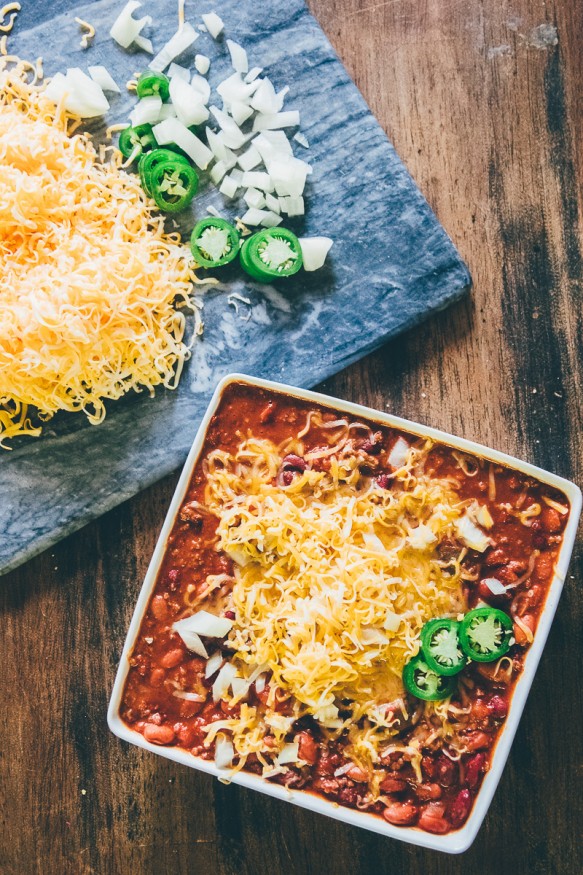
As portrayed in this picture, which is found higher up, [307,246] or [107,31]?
[107,31]

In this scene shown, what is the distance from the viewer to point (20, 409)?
2.40 metres

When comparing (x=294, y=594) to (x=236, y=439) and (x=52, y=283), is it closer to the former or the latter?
(x=236, y=439)

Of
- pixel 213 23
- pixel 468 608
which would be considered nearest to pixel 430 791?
pixel 468 608

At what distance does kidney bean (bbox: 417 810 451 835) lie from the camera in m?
2.05

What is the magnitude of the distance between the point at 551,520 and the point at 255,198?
1350 mm

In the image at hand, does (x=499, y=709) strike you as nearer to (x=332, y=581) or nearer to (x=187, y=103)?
(x=332, y=581)

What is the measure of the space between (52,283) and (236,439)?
693 mm

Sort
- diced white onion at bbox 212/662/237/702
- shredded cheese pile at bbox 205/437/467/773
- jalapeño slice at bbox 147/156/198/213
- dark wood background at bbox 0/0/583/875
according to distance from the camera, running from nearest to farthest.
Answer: shredded cheese pile at bbox 205/437/467/773, diced white onion at bbox 212/662/237/702, jalapeño slice at bbox 147/156/198/213, dark wood background at bbox 0/0/583/875

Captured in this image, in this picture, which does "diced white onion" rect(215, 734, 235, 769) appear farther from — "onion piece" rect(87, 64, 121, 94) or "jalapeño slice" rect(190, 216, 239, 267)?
"onion piece" rect(87, 64, 121, 94)

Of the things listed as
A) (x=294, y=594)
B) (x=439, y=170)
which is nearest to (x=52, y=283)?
(x=294, y=594)

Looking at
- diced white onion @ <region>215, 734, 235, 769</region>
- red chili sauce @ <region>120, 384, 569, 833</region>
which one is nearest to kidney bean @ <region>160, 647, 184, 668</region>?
red chili sauce @ <region>120, 384, 569, 833</region>

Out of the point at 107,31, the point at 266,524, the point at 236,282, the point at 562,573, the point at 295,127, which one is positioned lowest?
the point at 562,573

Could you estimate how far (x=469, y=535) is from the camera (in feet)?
6.81

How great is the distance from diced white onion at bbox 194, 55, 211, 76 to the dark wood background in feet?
1.43
